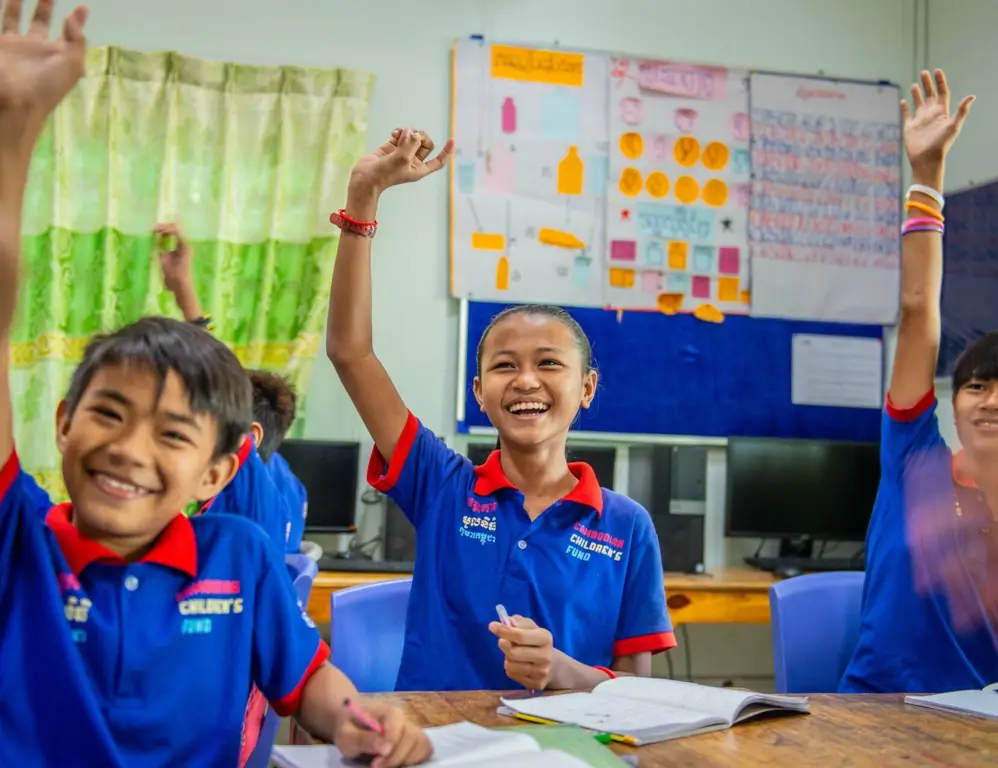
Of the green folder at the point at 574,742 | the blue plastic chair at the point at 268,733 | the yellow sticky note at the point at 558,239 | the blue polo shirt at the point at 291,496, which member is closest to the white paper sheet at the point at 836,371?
the yellow sticky note at the point at 558,239

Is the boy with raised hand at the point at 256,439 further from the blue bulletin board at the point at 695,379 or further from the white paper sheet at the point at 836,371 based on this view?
the white paper sheet at the point at 836,371

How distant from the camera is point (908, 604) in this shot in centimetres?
157

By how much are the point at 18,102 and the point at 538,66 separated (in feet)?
10.7

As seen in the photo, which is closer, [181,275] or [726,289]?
[181,275]

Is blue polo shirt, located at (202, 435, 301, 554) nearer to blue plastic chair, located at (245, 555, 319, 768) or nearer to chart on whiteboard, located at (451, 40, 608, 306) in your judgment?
blue plastic chair, located at (245, 555, 319, 768)

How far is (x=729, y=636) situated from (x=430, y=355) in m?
1.64

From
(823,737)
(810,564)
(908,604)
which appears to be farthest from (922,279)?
(810,564)

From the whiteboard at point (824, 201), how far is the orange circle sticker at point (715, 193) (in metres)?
0.14

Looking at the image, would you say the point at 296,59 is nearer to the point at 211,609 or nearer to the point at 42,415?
the point at 42,415

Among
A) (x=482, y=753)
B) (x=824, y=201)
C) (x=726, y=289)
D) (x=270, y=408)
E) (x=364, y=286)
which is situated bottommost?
(x=482, y=753)

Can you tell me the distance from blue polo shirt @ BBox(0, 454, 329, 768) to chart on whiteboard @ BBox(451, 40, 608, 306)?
276 cm

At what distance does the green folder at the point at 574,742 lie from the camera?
903mm

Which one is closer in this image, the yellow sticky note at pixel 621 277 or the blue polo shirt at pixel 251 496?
the blue polo shirt at pixel 251 496

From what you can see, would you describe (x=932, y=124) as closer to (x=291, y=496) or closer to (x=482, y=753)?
(x=482, y=753)
